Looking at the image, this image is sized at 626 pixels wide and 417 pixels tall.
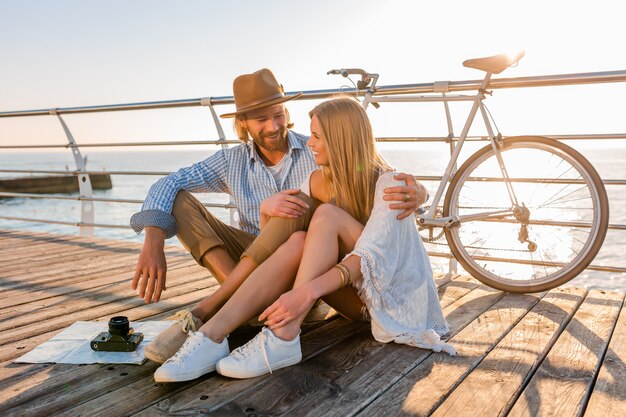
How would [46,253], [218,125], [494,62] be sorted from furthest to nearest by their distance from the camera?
[46,253] < [218,125] < [494,62]

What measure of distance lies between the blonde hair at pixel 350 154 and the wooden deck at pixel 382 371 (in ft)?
1.54

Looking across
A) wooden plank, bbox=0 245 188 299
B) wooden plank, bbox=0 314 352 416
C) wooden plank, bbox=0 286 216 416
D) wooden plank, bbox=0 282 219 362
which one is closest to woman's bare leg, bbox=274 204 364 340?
wooden plank, bbox=0 314 352 416

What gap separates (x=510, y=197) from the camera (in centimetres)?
259

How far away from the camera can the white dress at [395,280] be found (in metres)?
1.71

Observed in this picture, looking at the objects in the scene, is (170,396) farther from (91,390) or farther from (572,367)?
(572,367)

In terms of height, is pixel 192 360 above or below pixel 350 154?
below

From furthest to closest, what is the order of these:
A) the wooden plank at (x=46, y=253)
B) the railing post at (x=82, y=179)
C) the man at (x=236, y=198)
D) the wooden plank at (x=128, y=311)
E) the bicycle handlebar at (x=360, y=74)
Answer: the railing post at (x=82, y=179) < the wooden plank at (x=46, y=253) < the bicycle handlebar at (x=360, y=74) < the wooden plank at (x=128, y=311) < the man at (x=236, y=198)

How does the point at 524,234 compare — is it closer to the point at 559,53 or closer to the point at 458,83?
the point at 458,83

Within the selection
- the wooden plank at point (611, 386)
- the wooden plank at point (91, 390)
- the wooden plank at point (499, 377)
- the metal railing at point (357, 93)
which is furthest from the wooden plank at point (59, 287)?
the wooden plank at point (611, 386)

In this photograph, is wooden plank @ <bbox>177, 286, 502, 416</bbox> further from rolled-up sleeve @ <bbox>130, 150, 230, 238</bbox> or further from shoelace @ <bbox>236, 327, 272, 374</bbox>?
rolled-up sleeve @ <bbox>130, 150, 230, 238</bbox>

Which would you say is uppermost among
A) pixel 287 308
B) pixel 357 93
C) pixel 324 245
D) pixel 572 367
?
pixel 357 93

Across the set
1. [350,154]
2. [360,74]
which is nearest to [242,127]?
[350,154]

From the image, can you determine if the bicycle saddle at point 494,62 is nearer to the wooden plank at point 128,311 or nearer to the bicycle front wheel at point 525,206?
the bicycle front wheel at point 525,206

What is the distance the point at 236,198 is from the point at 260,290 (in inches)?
27.5
